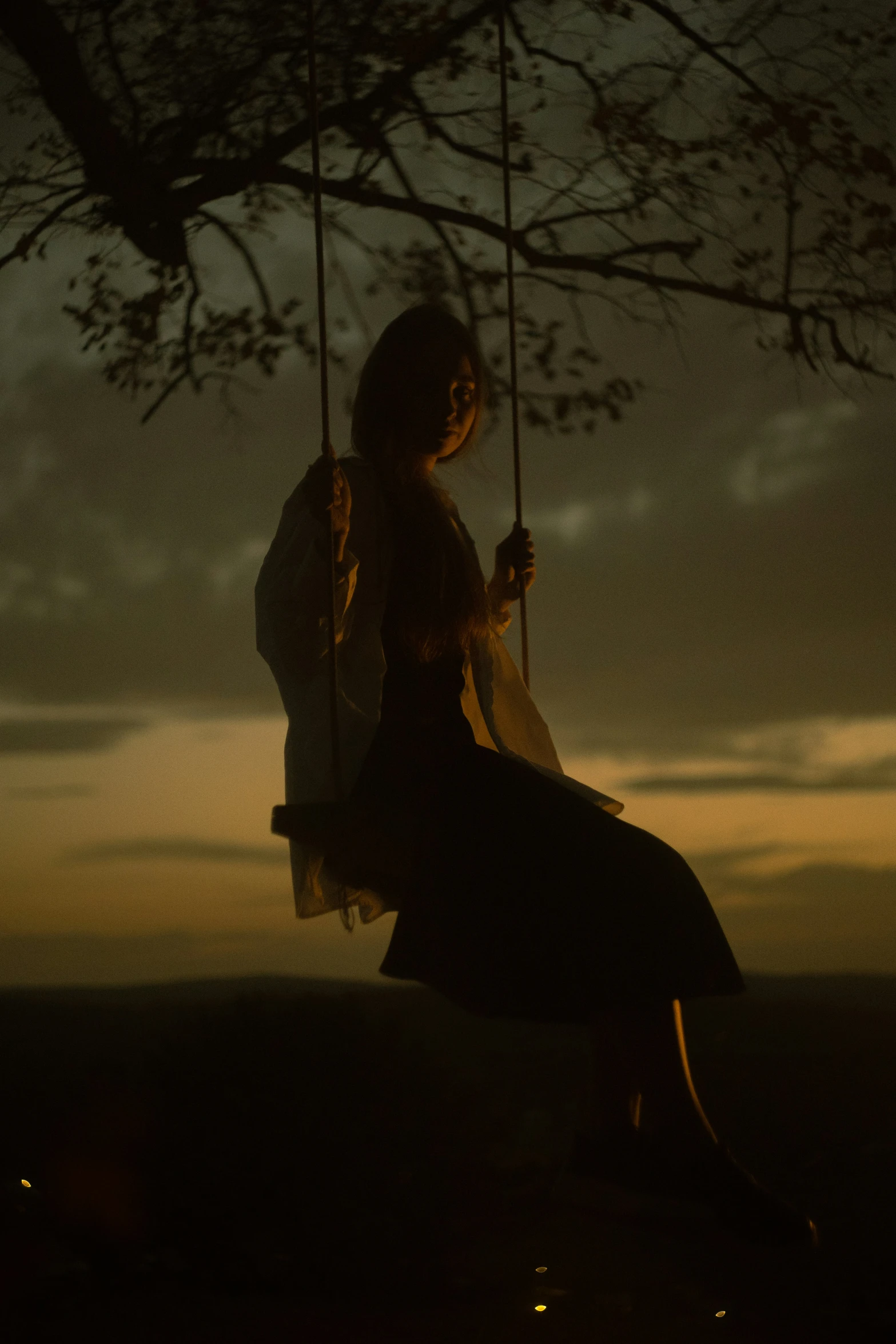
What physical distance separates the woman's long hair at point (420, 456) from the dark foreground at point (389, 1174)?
1.26 m

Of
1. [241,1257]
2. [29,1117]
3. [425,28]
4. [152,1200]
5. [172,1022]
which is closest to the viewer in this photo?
[241,1257]

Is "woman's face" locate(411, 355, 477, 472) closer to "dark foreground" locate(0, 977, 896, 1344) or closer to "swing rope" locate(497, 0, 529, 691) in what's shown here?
"swing rope" locate(497, 0, 529, 691)

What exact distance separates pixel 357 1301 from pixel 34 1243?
0.99m

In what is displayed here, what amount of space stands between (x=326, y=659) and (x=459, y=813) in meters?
0.57

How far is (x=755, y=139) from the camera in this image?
5.12 m

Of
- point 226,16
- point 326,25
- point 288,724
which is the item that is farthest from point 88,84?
point 288,724

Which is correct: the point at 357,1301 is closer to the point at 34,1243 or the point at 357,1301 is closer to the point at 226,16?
the point at 34,1243

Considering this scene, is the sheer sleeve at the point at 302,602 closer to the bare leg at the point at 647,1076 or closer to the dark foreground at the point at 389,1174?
the bare leg at the point at 647,1076

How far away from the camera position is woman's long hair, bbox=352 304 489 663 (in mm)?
3611

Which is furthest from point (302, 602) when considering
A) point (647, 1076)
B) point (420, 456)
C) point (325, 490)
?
point (647, 1076)

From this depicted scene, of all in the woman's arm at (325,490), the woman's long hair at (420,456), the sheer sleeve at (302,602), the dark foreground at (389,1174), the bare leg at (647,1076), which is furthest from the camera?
the woman's long hair at (420,456)

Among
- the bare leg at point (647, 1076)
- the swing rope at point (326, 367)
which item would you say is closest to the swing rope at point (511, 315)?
the swing rope at point (326, 367)

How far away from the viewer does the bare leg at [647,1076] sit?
2.99 meters

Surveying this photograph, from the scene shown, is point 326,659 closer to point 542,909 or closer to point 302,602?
point 302,602
